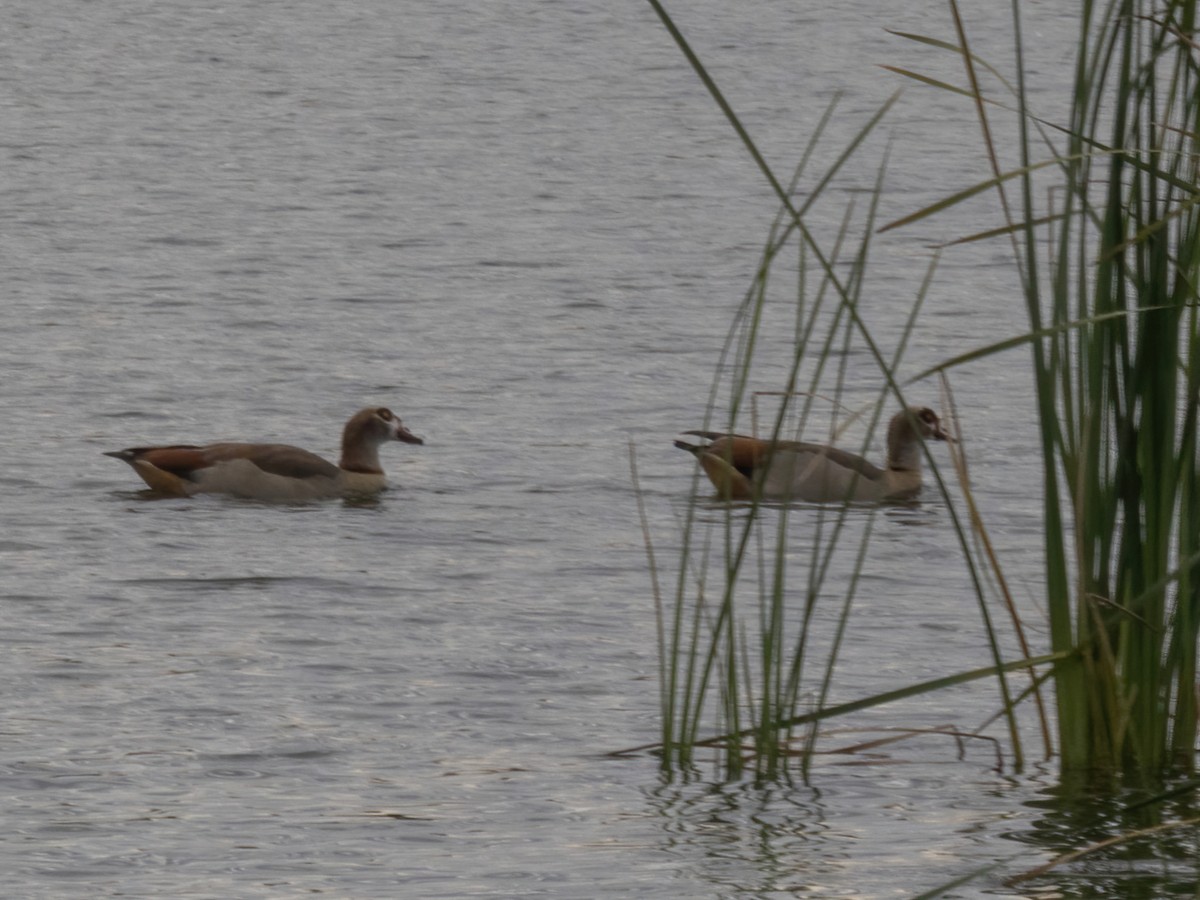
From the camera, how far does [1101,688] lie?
6215 mm

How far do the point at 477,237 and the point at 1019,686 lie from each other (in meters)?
12.4

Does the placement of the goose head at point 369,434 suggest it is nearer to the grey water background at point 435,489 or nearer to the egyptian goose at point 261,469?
the egyptian goose at point 261,469

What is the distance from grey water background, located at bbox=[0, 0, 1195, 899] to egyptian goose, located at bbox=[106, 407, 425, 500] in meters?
0.13

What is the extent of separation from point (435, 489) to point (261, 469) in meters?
0.91

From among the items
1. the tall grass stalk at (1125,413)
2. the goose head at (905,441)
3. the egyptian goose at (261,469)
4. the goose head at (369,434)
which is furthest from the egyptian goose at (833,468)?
the tall grass stalk at (1125,413)

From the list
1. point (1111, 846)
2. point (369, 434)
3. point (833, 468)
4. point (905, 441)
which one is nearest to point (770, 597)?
point (1111, 846)

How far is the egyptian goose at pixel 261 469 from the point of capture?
12.1 metres

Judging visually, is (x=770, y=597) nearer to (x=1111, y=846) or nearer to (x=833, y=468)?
(x=1111, y=846)

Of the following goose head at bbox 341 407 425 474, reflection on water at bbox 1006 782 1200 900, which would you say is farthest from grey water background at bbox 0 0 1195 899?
goose head at bbox 341 407 425 474

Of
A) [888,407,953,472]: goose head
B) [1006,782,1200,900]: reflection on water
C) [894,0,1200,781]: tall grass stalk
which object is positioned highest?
[894,0,1200,781]: tall grass stalk

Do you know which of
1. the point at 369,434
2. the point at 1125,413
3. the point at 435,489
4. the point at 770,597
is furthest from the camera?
the point at 369,434

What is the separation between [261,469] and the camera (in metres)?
12.3

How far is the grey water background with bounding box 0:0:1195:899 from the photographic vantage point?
6605 mm

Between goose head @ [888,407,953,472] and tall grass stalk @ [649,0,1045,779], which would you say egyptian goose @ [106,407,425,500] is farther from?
goose head @ [888,407,953,472]
